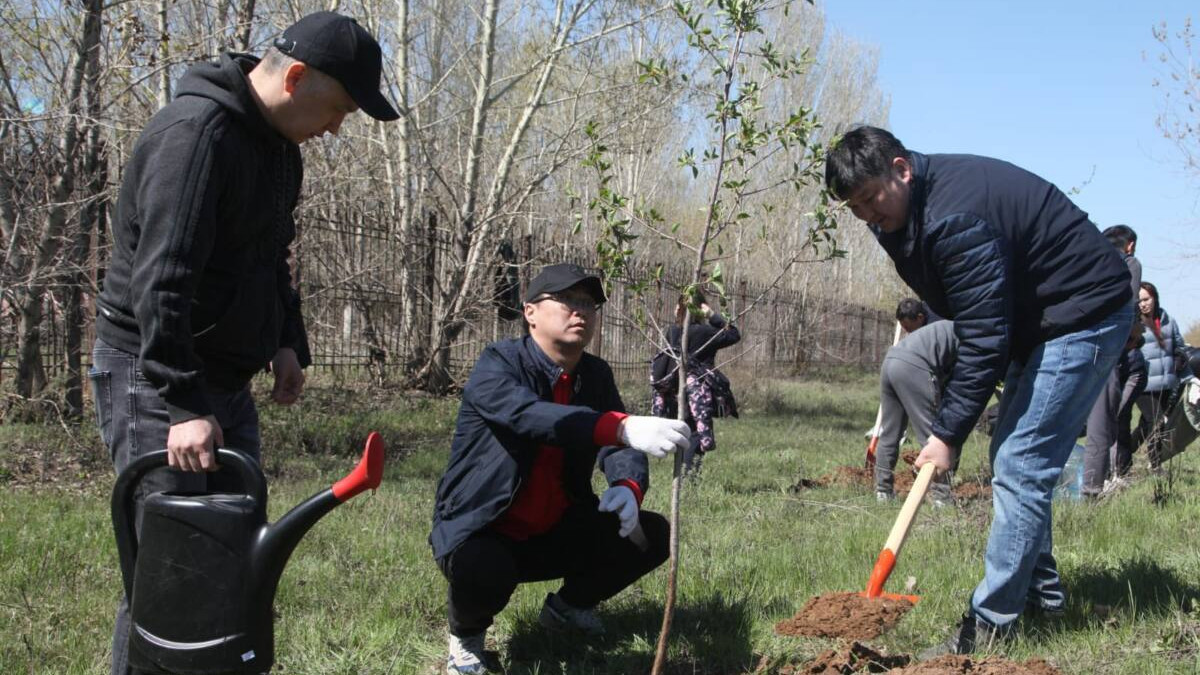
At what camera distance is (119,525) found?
2.48 meters

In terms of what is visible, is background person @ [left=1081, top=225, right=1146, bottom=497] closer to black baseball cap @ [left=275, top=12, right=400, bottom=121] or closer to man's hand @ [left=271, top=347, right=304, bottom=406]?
man's hand @ [left=271, top=347, right=304, bottom=406]

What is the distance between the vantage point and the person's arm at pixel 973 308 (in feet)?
10.4

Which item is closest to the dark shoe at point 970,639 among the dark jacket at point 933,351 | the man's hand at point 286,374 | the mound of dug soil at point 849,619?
the mound of dug soil at point 849,619

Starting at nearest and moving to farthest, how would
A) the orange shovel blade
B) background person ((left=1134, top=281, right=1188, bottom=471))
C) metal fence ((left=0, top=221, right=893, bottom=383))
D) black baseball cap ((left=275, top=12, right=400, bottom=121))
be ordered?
black baseball cap ((left=275, top=12, right=400, bottom=121)) → the orange shovel blade → background person ((left=1134, top=281, right=1188, bottom=471)) → metal fence ((left=0, top=221, right=893, bottom=383))

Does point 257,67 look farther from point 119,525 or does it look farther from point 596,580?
point 596,580

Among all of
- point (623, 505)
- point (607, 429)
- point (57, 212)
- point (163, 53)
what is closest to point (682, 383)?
point (607, 429)

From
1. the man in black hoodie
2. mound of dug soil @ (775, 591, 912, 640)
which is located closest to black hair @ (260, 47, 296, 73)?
the man in black hoodie

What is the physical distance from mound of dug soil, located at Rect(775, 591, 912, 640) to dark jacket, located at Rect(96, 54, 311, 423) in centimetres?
207

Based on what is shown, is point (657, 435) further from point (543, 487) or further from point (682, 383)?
point (543, 487)

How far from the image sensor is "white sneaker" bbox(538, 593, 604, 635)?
3.74m

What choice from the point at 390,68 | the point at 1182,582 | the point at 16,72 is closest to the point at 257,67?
the point at 1182,582

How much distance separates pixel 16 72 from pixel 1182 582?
882 centimetres

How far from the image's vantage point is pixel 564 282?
3471mm

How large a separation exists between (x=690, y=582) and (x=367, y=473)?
2.37 meters
